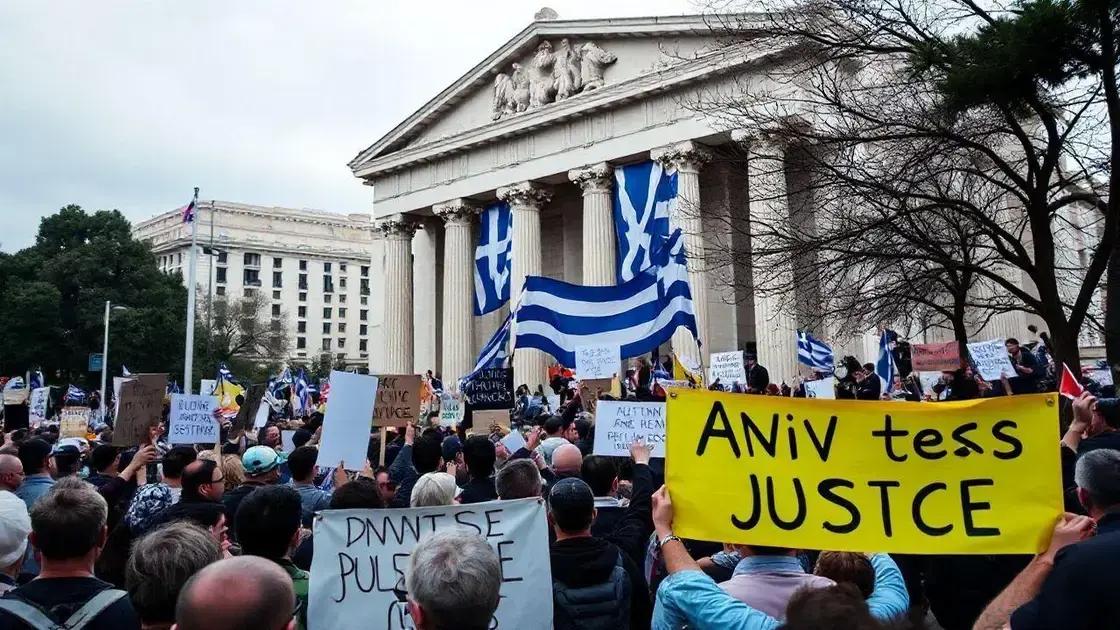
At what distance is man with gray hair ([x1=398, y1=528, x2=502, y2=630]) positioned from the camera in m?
Answer: 3.07

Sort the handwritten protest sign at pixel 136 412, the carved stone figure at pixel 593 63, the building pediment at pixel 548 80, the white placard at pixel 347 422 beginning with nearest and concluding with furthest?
the white placard at pixel 347 422
the handwritten protest sign at pixel 136 412
the building pediment at pixel 548 80
the carved stone figure at pixel 593 63

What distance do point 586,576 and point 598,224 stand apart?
30.5 m

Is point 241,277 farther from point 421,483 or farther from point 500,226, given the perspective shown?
point 421,483

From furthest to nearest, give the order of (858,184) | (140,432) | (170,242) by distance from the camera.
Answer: (170,242)
(858,184)
(140,432)

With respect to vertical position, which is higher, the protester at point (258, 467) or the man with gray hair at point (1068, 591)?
the protester at point (258, 467)

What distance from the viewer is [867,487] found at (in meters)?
3.79

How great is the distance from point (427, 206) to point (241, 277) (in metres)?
70.5

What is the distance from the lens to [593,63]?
→ 118ft

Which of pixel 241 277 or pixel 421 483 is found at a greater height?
pixel 241 277

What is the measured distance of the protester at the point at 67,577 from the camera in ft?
10.8

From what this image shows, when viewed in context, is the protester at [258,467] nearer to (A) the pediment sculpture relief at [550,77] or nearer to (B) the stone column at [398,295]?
(A) the pediment sculpture relief at [550,77]

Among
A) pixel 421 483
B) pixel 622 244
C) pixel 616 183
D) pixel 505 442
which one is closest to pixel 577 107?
pixel 616 183

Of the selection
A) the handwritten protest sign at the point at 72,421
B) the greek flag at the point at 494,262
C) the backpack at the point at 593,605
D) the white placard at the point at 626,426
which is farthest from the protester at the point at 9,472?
the greek flag at the point at 494,262

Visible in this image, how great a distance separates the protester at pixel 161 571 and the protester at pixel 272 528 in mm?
717
